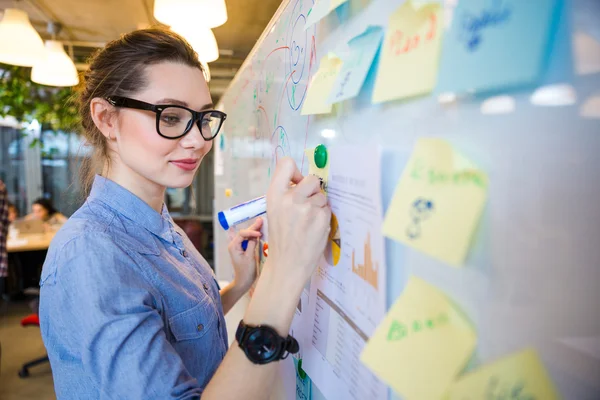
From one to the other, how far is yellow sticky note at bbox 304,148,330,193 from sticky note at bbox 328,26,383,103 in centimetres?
11

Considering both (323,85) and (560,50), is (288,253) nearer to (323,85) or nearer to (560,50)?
(323,85)

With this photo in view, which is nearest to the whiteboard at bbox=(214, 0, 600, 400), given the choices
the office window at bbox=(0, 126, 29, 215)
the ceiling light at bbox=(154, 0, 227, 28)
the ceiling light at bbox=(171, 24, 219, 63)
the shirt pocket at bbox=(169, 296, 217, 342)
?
the shirt pocket at bbox=(169, 296, 217, 342)

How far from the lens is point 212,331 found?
0.70 m

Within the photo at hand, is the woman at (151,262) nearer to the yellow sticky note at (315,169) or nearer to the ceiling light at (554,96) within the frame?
the yellow sticky note at (315,169)

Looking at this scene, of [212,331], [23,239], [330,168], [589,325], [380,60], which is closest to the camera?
[589,325]

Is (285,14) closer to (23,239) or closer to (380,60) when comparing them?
(380,60)

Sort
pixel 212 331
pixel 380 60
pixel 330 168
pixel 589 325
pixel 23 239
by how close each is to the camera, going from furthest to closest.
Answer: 1. pixel 23 239
2. pixel 212 331
3. pixel 330 168
4. pixel 380 60
5. pixel 589 325

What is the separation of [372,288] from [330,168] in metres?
0.19

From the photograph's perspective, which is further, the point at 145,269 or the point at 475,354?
the point at 145,269

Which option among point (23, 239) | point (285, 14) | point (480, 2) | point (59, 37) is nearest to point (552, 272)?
point (480, 2)

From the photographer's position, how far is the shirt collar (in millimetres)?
684

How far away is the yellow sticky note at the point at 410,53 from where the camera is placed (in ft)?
1.05

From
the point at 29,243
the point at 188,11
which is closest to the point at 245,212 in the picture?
the point at 188,11

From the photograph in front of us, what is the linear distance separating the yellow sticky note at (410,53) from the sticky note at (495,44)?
2cm
